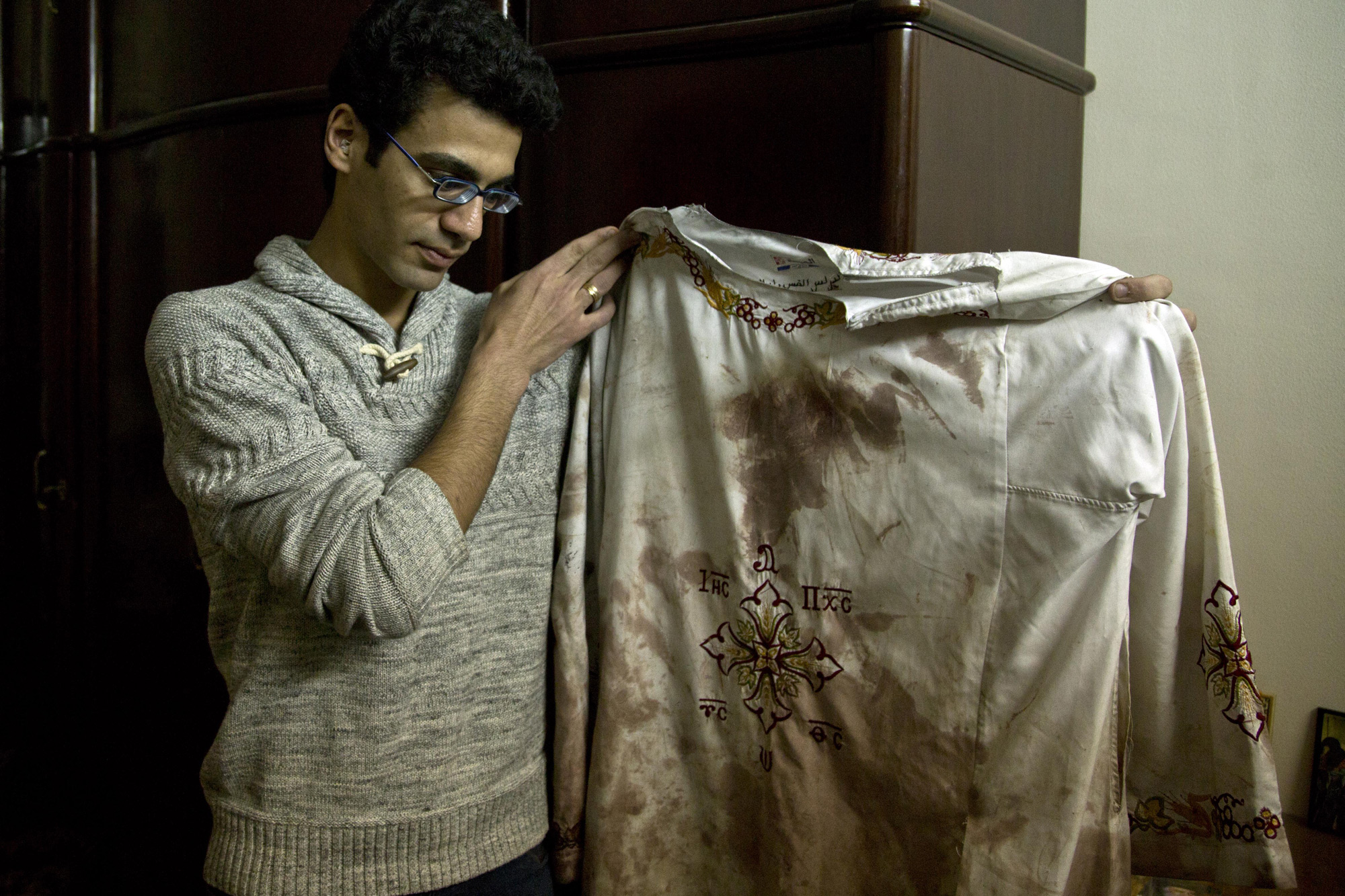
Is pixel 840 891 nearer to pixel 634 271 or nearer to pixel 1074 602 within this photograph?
pixel 1074 602

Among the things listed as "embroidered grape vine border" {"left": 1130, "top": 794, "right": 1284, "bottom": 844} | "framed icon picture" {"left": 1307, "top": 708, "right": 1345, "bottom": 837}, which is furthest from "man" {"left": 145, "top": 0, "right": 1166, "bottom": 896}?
"framed icon picture" {"left": 1307, "top": 708, "right": 1345, "bottom": 837}

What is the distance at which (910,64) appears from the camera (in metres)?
1.11

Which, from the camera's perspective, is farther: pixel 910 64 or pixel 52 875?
pixel 52 875

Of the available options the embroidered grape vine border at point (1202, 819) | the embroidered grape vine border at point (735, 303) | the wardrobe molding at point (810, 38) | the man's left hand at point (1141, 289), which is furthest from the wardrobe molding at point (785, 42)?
the embroidered grape vine border at point (1202, 819)

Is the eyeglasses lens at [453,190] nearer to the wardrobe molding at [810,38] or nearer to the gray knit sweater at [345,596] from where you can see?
the gray knit sweater at [345,596]

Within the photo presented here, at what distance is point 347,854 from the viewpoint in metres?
1.00

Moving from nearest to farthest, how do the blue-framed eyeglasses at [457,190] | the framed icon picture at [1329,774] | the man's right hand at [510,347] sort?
the man's right hand at [510,347], the blue-framed eyeglasses at [457,190], the framed icon picture at [1329,774]

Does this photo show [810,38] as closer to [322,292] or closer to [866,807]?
[322,292]

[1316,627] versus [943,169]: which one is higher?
[943,169]

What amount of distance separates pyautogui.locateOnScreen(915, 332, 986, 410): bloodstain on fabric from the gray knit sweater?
47 centimetres

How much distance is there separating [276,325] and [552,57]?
61 centimetres

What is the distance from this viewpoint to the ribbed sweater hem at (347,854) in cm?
99

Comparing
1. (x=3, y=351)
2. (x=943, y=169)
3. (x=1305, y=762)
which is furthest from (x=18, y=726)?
(x=1305, y=762)

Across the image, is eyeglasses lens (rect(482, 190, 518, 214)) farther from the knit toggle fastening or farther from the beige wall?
the beige wall
